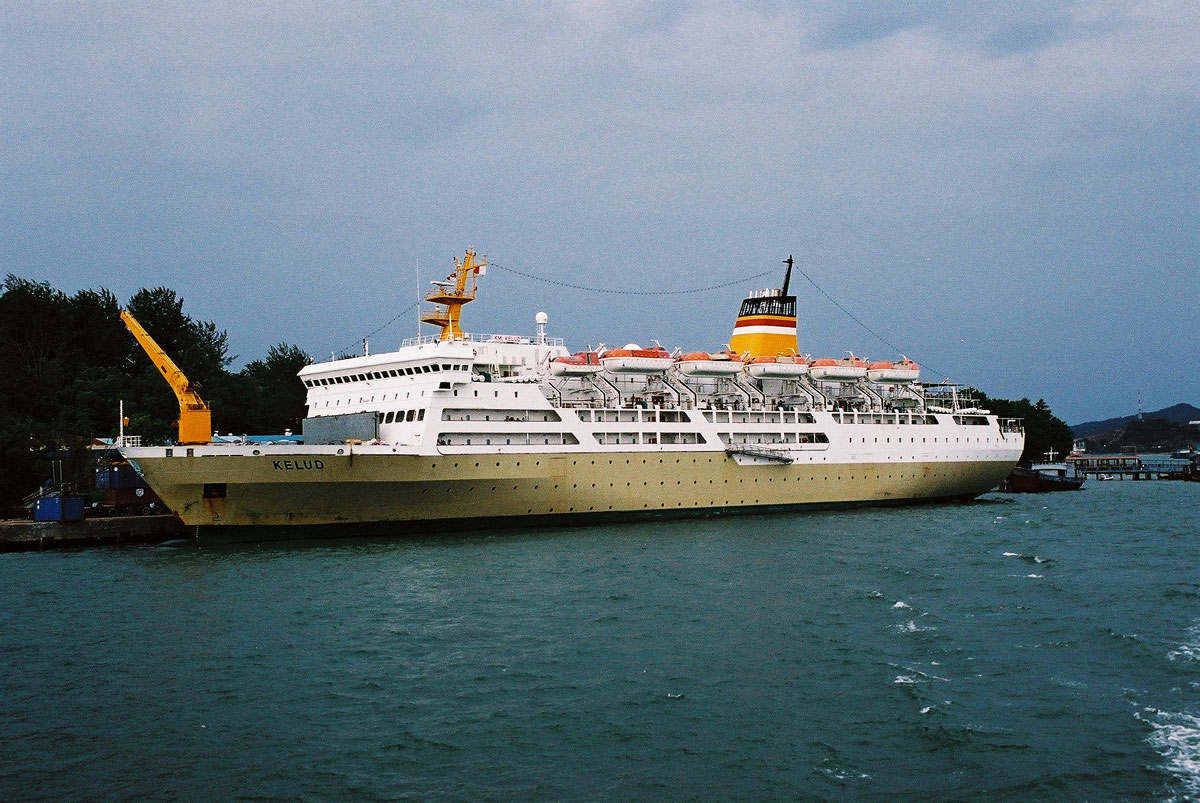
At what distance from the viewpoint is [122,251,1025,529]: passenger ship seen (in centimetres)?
2561

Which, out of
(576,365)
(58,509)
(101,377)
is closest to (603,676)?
(576,365)

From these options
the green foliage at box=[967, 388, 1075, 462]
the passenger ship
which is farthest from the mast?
the green foliage at box=[967, 388, 1075, 462]

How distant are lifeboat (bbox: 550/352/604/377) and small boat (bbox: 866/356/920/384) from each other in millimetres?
13777

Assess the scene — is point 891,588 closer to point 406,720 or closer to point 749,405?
point 406,720

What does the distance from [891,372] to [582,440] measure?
16.4m

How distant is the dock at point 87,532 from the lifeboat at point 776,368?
21874 millimetres

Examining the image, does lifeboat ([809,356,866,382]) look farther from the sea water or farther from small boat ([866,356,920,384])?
the sea water

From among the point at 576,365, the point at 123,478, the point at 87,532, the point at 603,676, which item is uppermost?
the point at 576,365

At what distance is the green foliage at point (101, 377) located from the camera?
4178 cm

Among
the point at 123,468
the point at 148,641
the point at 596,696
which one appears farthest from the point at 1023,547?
the point at 123,468

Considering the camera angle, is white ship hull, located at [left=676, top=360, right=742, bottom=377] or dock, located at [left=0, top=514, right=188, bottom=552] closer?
dock, located at [left=0, top=514, right=188, bottom=552]

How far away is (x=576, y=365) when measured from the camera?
104 feet

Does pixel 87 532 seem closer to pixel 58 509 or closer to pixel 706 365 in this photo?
pixel 58 509

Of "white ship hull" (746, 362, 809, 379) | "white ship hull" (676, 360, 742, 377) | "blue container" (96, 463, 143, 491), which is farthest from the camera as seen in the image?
"white ship hull" (746, 362, 809, 379)
